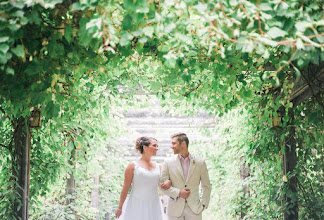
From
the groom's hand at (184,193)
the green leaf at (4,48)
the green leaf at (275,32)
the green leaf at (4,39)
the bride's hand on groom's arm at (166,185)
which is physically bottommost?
the groom's hand at (184,193)

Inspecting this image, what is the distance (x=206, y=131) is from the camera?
826 centimetres

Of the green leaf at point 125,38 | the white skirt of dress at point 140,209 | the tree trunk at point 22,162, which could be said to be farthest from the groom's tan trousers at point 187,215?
the green leaf at point 125,38

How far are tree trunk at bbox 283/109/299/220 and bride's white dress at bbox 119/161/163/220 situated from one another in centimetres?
165

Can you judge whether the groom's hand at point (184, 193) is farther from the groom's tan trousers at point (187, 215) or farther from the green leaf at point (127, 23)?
the green leaf at point (127, 23)

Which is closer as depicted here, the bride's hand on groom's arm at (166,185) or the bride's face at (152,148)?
the bride's hand on groom's arm at (166,185)

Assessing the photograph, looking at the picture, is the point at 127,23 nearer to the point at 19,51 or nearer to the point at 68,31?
the point at 68,31

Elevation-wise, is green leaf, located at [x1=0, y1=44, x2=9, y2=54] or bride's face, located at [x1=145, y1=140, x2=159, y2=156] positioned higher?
green leaf, located at [x1=0, y1=44, x2=9, y2=54]

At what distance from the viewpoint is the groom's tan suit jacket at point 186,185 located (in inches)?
190

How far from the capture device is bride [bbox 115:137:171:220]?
5.42m

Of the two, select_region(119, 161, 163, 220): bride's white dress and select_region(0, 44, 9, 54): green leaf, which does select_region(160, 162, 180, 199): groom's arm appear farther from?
select_region(0, 44, 9, 54): green leaf

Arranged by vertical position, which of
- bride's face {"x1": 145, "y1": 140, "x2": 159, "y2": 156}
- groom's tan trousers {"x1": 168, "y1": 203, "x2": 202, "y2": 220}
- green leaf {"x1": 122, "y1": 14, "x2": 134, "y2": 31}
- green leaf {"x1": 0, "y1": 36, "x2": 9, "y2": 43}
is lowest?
groom's tan trousers {"x1": 168, "y1": 203, "x2": 202, "y2": 220}

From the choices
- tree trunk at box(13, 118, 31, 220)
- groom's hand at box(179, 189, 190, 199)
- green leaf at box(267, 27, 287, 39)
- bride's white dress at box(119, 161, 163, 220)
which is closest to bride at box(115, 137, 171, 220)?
bride's white dress at box(119, 161, 163, 220)

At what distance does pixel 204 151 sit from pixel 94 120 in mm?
3875

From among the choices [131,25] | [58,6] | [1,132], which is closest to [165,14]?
[131,25]
